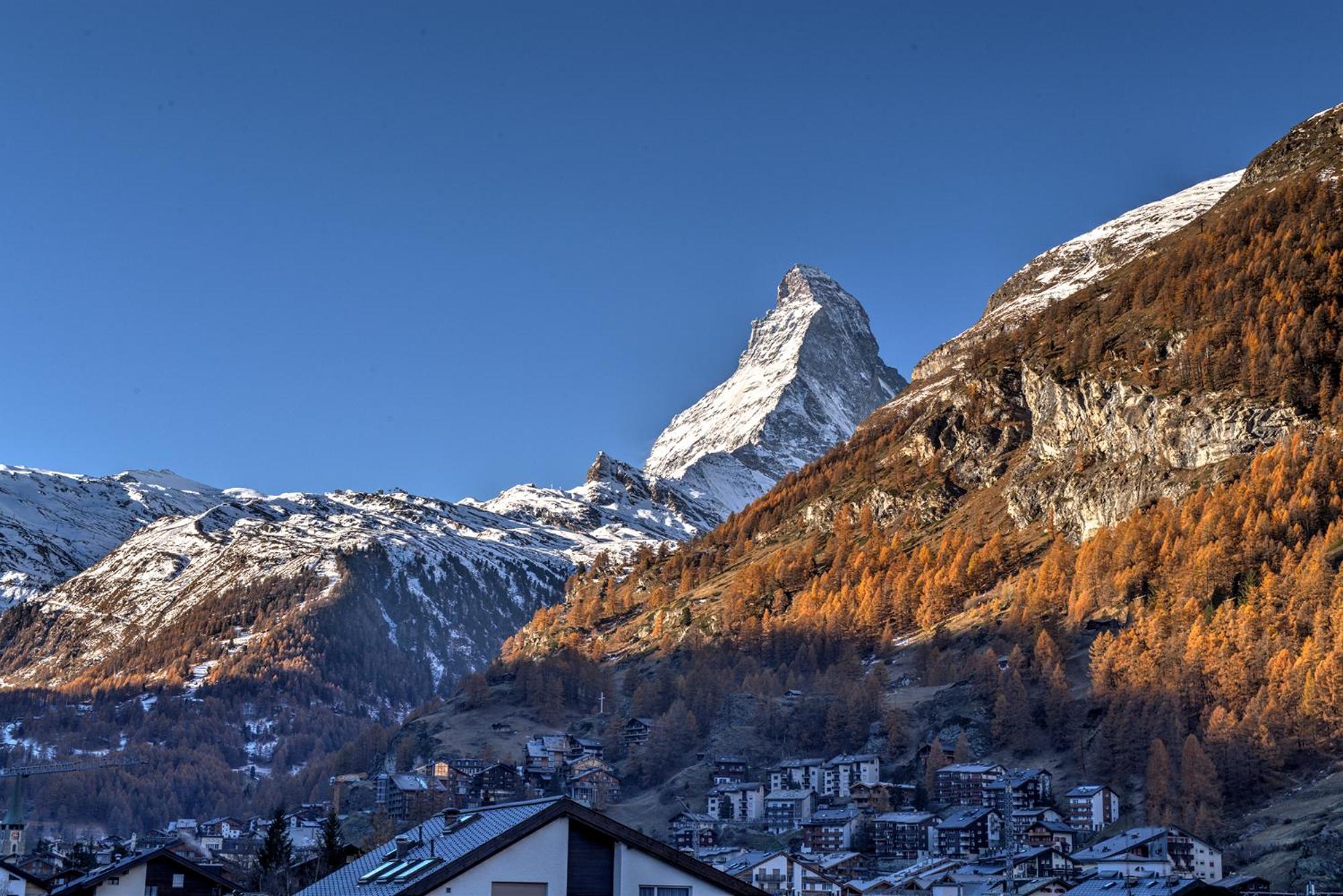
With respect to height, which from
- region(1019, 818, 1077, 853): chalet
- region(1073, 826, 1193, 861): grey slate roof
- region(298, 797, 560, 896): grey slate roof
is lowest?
region(298, 797, 560, 896): grey slate roof

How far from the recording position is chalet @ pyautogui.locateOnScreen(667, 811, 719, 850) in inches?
7574

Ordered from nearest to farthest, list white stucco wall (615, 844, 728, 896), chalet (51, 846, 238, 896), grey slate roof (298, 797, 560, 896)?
1. grey slate roof (298, 797, 560, 896)
2. white stucco wall (615, 844, 728, 896)
3. chalet (51, 846, 238, 896)

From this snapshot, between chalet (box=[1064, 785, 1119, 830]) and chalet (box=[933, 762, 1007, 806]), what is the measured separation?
56.8ft

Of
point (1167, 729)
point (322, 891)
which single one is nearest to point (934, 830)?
point (1167, 729)

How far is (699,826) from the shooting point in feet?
645

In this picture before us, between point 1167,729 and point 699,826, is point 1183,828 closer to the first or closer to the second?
point 1167,729

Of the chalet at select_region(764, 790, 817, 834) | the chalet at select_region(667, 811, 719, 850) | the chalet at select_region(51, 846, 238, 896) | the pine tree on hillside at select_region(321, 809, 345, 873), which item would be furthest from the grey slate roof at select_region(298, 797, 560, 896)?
the chalet at select_region(764, 790, 817, 834)

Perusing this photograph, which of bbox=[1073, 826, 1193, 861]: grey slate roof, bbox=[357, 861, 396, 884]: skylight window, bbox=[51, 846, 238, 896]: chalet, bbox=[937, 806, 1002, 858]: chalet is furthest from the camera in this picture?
bbox=[937, 806, 1002, 858]: chalet

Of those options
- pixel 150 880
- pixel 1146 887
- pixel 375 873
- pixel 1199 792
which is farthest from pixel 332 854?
pixel 1199 792

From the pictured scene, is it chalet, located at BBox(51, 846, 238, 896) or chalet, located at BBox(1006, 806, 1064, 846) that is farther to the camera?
chalet, located at BBox(1006, 806, 1064, 846)

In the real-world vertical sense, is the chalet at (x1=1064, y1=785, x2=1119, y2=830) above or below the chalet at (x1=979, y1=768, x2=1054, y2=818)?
below

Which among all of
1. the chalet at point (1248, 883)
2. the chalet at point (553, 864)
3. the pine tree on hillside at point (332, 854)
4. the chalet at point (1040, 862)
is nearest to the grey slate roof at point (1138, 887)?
the chalet at point (1248, 883)

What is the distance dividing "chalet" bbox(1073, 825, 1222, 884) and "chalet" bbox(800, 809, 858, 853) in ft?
136

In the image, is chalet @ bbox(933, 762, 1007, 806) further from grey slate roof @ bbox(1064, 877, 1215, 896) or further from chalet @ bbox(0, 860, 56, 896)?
chalet @ bbox(0, 860, 56, 896)
